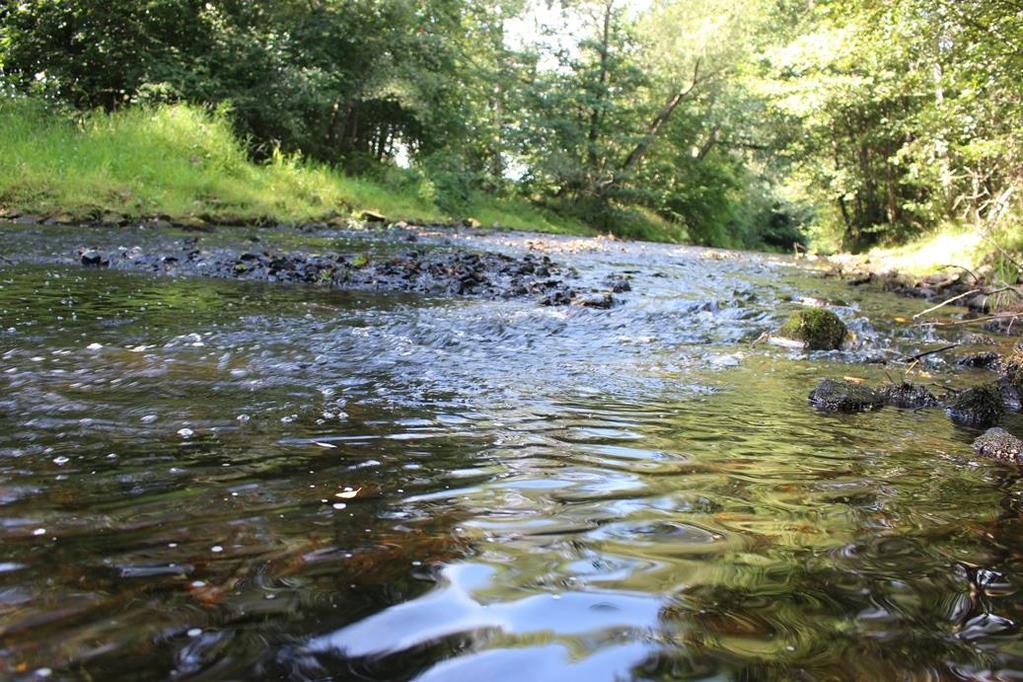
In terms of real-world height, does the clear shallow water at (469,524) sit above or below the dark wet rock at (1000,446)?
below

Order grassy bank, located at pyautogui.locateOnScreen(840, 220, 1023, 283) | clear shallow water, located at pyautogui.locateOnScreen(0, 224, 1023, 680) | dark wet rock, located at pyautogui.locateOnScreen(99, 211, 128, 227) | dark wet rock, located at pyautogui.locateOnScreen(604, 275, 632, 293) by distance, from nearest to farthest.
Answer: clear shallow water, located at pyautogui.locateOnScreen(0, 224, 1023, 680), dark wet rock, located at pyautogui.locateOnScreen(604, 275, 632, 293), grassy bank, located at pyautogui.locateOnScreen(840, 220, 1023, 283), dark wet rock, located at pyautogui.locateOnScreen(99, 211, 128, 227)

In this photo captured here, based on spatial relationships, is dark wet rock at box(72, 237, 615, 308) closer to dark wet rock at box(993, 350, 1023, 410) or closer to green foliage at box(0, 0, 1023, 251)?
dark wet rock at box(993, 350, 1023, 410)

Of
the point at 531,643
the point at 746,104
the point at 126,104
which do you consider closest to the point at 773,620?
the point at 531,643

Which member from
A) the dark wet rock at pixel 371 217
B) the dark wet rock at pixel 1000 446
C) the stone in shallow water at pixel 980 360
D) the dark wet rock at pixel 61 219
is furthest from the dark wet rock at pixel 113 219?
the dark wet rock at pixel 1000 446

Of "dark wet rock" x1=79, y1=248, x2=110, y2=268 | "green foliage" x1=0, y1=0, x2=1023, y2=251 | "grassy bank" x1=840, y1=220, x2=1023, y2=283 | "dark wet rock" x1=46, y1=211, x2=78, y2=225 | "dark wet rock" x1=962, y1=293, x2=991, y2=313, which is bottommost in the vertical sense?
"dark wet rock" x1=79, y1=248, x2=110, y2=268

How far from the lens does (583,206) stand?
32062mm

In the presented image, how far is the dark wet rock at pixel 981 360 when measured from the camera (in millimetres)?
5965

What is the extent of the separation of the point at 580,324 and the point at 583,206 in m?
26.0

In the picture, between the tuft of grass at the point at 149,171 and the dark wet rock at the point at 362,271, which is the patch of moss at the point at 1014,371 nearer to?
the dark wet rock at the point at 362,271

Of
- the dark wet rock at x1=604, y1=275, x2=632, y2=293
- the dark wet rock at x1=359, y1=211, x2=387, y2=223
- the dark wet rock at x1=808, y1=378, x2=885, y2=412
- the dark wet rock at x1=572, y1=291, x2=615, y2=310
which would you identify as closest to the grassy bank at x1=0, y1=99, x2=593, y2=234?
the dark wet rock at x1=359, y1=211, x2=387, y2=223

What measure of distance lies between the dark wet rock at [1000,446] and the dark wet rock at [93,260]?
9.27m

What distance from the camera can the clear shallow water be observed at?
1524mm

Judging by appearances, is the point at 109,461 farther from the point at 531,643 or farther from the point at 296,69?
the point at 296,69

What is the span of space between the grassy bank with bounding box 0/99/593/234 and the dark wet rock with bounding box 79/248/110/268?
4.20 m
